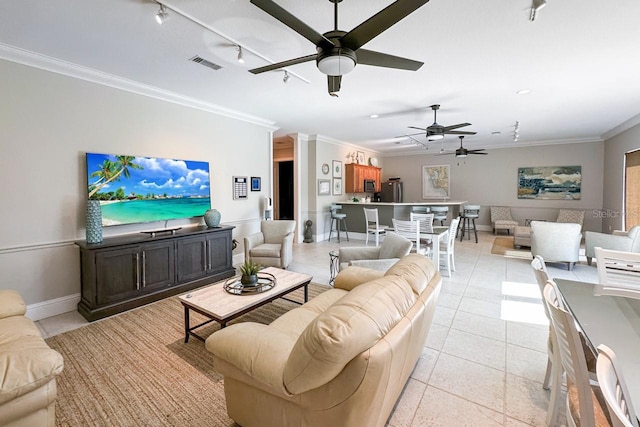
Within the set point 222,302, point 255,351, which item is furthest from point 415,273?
point 222,302

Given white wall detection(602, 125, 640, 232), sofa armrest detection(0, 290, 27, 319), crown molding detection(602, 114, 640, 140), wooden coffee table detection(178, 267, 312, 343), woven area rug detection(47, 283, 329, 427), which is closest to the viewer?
woven area rug detection(47, 283, 329, 427)

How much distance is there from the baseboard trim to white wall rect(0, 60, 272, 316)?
0.07 feet

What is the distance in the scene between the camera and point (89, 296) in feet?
10.1

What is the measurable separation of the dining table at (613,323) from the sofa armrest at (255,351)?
1327 mm

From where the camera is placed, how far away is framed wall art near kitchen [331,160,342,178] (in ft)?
26.1

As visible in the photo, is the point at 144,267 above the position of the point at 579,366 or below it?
below

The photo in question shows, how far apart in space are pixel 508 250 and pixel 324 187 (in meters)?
4.61

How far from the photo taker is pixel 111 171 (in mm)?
3471

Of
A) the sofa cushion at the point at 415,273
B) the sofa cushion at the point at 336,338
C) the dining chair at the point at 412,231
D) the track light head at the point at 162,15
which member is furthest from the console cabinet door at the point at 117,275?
the dining chair at the point at 412,231

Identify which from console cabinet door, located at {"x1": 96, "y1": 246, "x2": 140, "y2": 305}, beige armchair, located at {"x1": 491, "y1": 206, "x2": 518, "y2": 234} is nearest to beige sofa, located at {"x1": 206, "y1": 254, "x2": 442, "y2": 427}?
console cabinet door, located at {"x1": 96, "y1": 246, "x2": 140, "y2": 305}

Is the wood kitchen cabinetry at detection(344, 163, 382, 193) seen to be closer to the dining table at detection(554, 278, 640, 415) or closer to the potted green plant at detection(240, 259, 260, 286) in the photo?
the potted green plant at detection(240, 259, 260, 286)

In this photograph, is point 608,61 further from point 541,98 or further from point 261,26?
point 261,26

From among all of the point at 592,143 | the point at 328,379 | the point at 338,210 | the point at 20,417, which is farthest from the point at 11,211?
the point at 592,143

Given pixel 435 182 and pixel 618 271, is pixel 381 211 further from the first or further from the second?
pixel 618 271
